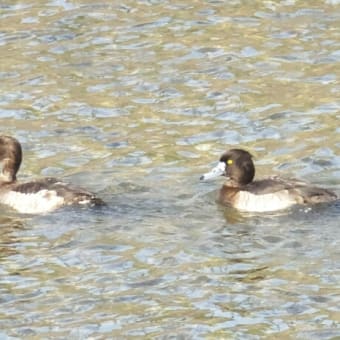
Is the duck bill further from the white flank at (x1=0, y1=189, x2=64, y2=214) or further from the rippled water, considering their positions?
the white flank at (x1=0, y1=189, x2=64, y2=214)

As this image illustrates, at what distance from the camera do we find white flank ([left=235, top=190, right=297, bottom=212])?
1520cm

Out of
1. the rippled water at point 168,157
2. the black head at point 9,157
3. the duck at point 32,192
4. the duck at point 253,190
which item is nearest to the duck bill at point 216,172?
the duck at point 253,190

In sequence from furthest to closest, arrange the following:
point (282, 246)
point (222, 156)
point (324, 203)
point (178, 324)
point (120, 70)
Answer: point (120, 70) → point (222, 156) → point (324, 203) → point (282, 246) → point (178, 324)

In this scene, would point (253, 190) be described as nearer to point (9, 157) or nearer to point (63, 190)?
point (63, 190)

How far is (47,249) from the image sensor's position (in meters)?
14.0

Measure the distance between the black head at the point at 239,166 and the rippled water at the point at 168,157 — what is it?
340 millimetres

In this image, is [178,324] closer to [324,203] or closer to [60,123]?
[324,203]

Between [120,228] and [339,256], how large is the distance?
7.58 feet

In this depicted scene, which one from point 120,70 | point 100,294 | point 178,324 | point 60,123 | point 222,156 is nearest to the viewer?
point 178,324

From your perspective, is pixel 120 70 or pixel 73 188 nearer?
pixel 73 188

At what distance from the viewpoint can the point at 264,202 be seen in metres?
15.3

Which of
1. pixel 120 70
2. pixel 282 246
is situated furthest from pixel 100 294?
pixel 120 70

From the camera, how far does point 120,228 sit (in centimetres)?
1459

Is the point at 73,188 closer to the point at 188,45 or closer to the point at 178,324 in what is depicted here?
the point at 178,324
